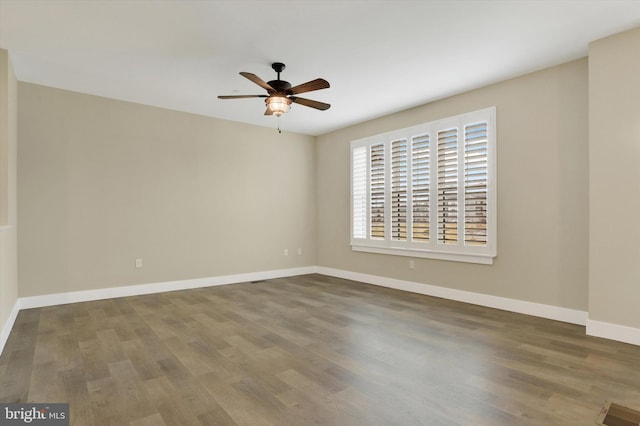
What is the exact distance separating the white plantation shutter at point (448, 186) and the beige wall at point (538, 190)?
1.25ft

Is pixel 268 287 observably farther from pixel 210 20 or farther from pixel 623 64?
pixel 623 64

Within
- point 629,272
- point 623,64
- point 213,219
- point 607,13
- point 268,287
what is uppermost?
point 607,13

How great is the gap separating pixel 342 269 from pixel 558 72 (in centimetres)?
464

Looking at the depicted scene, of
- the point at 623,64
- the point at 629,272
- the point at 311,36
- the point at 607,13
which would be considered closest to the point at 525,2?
the point at 607,13

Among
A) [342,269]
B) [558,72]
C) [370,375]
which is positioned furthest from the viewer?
[342,269]

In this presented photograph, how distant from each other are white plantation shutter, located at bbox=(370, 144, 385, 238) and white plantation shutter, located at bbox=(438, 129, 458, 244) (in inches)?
46.5

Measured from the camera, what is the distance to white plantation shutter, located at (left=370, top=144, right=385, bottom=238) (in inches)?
238

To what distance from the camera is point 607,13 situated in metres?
2.97

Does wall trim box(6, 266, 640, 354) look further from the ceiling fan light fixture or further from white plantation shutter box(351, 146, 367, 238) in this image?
the ceiling fan light fixture

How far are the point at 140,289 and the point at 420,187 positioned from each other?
4665 millimetres

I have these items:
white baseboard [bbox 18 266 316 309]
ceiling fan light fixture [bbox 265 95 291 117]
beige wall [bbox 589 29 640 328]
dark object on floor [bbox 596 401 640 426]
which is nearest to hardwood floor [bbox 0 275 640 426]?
dark object on floor [bbox 596 401 640 426]

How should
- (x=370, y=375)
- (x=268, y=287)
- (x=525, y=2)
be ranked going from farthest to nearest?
(x=268, y=287) → (x=525, y=2) → (x=370, y=375)

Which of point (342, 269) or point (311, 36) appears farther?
point (342, 269)

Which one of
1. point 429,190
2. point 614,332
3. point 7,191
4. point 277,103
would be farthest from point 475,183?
point 7,191
